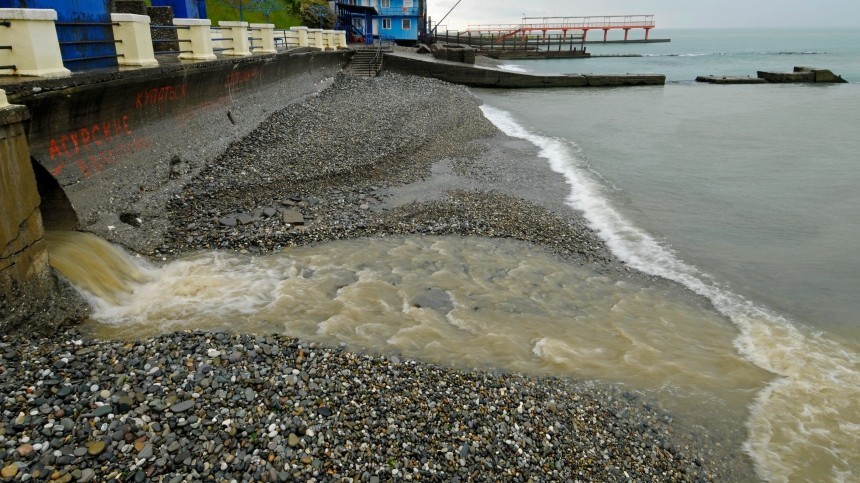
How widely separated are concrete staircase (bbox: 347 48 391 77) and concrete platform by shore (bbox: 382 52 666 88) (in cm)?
213

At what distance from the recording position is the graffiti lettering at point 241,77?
15.7 m

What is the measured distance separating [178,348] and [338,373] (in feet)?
5.90

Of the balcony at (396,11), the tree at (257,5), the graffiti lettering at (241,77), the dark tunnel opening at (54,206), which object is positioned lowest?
the dark tunnel opening at (54,206)

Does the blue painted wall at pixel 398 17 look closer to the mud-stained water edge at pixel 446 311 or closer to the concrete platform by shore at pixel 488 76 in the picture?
the concrete platform by shore at pixel 488 76

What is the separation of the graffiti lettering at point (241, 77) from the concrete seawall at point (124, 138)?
0.14 metres

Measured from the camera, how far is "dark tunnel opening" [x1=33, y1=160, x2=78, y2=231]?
8.37 m

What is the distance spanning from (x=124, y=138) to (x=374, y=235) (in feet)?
16.8

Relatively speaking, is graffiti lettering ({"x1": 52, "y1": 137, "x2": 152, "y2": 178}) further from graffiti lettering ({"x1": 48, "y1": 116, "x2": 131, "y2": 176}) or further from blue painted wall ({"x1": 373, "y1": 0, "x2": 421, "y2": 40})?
blue painted wall ({"x1": 373, "y1": 0, "x2": 421, "y2": 40})

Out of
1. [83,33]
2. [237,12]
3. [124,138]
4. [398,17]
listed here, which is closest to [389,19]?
[398,17]

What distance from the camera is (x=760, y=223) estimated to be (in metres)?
13.2

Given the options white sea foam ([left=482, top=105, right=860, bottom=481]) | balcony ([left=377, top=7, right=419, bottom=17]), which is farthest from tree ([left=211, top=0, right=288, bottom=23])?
white sea foam ([left=482, top=105, right=860, bottom=481])

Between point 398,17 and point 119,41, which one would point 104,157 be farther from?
point 398,17

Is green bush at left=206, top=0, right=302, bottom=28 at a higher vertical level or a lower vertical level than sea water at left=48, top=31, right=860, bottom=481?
higher

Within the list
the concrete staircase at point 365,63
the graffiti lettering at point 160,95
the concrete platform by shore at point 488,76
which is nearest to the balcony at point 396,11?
the concrete platform by shore at point 488,76
